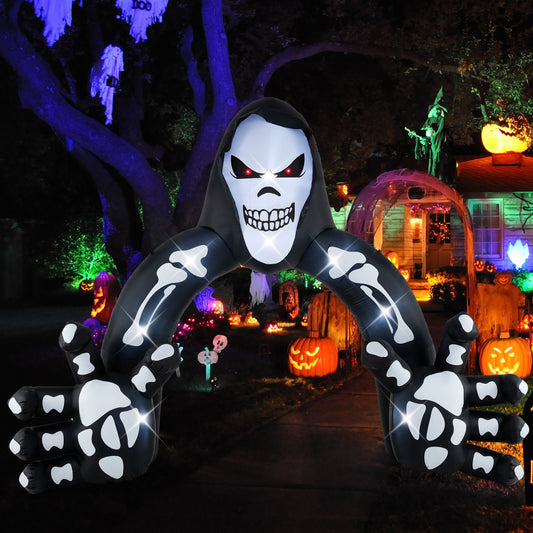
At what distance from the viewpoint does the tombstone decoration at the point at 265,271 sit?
136 inches

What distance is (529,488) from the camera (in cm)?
448

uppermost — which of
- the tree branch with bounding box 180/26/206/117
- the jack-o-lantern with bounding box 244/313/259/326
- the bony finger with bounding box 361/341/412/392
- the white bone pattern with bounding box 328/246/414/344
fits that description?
the tree branch with bounding box 180/26/206/117

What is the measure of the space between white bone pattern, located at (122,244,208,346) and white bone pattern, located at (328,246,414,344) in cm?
76

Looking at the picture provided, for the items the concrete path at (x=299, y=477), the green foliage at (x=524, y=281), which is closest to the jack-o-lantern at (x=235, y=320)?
the concrete path at (x=299, y=477)

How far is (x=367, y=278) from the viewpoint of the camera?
12.2 ft

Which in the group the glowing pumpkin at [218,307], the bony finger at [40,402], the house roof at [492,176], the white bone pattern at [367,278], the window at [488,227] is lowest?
the glowing pumpkin at [218,307]

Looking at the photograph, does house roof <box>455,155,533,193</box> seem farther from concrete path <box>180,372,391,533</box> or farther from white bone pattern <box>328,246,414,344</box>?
white bone pattern <box>328,246,414,344</box>

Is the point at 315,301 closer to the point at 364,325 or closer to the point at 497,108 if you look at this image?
the point at 364,325

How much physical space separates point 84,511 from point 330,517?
179cm

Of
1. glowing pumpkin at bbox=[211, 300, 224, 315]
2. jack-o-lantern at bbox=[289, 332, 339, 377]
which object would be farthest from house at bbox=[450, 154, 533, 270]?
jack-o-lantern at bbox=[289, 332, 339, 377]

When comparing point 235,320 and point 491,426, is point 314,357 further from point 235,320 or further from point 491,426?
point 235,320

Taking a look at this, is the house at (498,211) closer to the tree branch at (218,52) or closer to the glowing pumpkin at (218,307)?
the glowing pumpkin at (218,307)

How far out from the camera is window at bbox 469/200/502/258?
65.6 feet

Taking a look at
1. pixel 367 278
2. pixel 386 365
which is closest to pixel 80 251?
pixel 367 278
